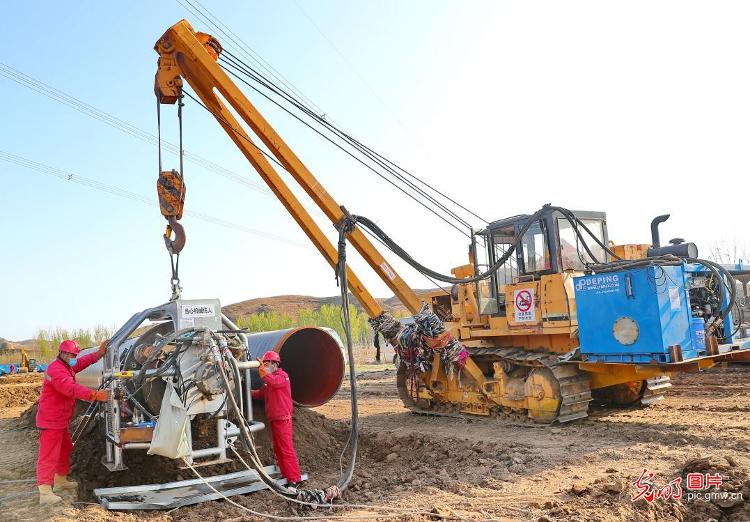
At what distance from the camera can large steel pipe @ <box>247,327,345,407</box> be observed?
831 centimetres

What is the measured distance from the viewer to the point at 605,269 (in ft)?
27.0

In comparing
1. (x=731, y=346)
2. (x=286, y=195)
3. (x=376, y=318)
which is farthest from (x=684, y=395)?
(x=286, y=195)

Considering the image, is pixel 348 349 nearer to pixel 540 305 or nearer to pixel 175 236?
pixel 175 236

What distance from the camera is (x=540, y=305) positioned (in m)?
9.18

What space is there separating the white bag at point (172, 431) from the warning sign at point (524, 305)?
5.64 meters

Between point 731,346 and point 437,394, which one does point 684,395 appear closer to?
point 731,346

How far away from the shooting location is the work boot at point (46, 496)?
577 cm

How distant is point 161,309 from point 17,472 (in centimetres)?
267

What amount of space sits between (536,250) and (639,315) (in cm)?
222

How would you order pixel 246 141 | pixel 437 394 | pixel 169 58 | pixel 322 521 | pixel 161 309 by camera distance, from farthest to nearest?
pixel 437 394 → pixel 246 141 → pixel 169 58 → pixel 161 309 → pixel 322 521

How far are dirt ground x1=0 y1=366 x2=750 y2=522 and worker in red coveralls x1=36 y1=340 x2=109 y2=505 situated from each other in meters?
0.23

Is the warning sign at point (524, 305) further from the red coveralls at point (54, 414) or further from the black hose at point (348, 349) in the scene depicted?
the red coveralls at point (54, 414)

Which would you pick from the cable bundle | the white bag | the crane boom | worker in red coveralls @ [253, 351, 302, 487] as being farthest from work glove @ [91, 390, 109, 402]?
the cable bundle

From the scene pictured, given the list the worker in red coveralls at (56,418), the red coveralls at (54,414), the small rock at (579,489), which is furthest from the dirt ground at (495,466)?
the red coveralls at (54,414)
